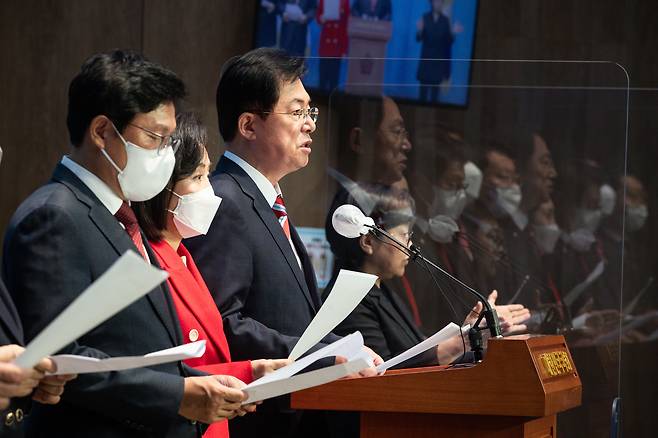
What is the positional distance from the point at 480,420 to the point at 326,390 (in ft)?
1.20

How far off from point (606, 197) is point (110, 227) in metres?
Result: 2.53

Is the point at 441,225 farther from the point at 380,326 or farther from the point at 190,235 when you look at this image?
the point at 190,235

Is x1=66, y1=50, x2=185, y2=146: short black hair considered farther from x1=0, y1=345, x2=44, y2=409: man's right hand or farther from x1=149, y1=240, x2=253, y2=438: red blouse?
x1=0, y1=345, x2=44, y2=409: man's right hand

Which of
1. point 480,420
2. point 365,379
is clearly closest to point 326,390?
point 365,379

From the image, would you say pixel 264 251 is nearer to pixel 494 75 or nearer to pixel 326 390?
pixel 326 390

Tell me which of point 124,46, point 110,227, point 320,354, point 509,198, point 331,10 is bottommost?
point 320,354

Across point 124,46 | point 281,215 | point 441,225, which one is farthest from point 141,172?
point 124,46

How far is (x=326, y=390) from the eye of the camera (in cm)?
264

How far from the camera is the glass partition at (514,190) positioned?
161 inches

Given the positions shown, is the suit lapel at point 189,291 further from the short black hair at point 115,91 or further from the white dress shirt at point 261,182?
the white dress shirt at point 261,182

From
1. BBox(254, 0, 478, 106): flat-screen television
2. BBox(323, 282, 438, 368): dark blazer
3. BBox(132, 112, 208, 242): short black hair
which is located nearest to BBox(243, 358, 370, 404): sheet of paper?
BBox(132, 112, 208, 242): short black hair

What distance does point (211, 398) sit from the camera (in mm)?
2184

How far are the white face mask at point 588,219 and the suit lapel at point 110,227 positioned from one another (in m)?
2.34

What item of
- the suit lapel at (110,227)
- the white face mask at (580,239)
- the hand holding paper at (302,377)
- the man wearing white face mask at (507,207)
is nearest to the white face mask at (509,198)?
the man wearing white face mask at (507,207)
